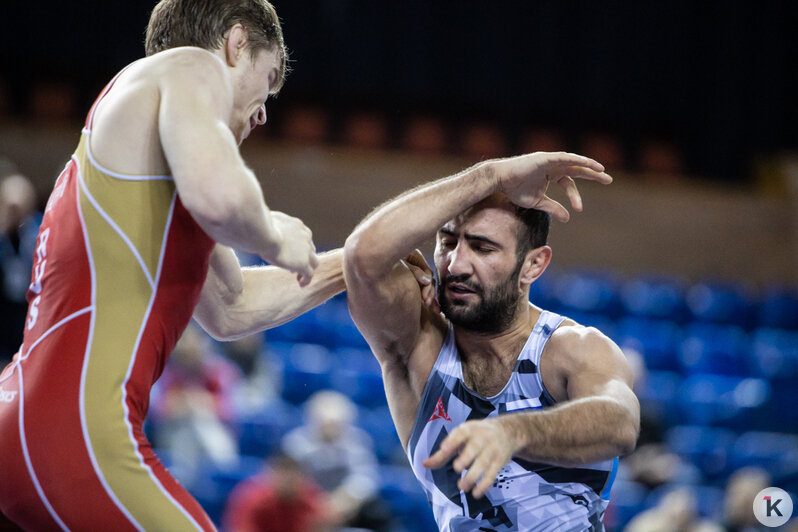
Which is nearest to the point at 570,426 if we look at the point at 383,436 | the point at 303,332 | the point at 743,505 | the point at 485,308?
the point at 485,308

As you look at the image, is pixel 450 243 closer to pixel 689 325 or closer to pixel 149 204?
pixel 149 204

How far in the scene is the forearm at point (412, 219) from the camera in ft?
9.52

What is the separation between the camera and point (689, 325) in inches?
429

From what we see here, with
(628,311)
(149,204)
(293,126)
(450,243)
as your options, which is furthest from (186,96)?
(293,126)

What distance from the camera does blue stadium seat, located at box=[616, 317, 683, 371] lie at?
9.94m

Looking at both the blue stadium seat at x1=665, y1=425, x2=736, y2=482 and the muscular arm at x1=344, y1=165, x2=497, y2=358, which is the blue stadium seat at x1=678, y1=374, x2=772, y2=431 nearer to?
the blue stadium seat at x1=665, y1=425, x2=736, y2=482

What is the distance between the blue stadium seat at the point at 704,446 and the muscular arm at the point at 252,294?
18.7ft

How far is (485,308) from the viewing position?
124 inches

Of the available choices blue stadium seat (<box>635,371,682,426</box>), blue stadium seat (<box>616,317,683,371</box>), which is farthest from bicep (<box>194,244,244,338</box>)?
blue stadium seat (<box>616,317,683,371</box>)

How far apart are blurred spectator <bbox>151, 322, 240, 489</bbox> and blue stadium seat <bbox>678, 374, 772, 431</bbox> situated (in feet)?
15.1

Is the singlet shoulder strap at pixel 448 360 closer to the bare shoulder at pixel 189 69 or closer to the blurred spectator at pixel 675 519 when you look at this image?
the bare shoulder at pixel 189 69

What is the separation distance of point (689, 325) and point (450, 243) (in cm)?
838

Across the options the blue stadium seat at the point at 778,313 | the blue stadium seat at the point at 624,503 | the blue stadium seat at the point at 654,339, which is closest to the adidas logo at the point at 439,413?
the blue stadium seat at the point at 624,503

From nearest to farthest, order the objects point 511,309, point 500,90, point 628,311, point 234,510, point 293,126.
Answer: point 511,309, point 234,510, point 628,311, point 293,126, point 500,90
